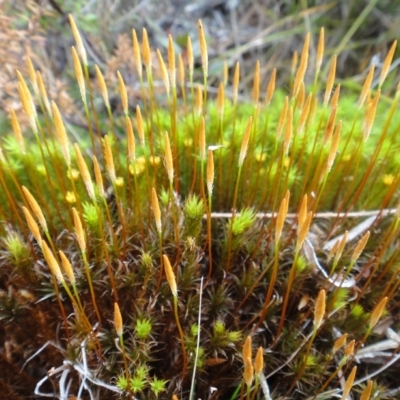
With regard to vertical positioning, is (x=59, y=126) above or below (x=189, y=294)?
above

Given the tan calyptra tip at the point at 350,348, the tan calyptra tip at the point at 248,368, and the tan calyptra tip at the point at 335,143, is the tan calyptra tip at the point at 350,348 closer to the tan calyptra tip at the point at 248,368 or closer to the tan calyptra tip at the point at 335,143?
the tan calyptra tip at the point at 248,368

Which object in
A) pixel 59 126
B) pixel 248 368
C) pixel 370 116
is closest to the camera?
pixel 248 368

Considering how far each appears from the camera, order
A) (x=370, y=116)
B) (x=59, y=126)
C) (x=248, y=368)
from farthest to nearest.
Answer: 1. (x=370, y=116)
2. (x=59, y=126)
3. (x=248, y=368)

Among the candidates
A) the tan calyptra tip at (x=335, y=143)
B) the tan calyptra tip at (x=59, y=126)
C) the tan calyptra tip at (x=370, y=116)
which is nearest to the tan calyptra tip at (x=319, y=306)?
the tan calyptra tip at (x=335, y=143)

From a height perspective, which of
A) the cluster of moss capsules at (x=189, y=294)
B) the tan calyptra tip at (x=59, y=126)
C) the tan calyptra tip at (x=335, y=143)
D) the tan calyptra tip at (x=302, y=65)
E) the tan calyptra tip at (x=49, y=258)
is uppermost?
the tan calyptra tip at (x=302, y=65)

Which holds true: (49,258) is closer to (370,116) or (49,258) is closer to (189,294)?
(189,294)

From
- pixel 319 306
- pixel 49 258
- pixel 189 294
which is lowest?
pixel 189 294

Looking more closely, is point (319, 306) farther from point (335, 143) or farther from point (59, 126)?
point (59, 126)

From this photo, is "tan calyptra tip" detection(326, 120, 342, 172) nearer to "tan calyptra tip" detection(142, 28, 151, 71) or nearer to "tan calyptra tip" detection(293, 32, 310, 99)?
"tan calyptra tip" detection(293, 32, 310, 99)

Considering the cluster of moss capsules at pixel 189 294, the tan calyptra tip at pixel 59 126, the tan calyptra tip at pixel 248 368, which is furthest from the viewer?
the cluster of moss capsules at pixel 189 294

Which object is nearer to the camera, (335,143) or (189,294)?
(335,143)

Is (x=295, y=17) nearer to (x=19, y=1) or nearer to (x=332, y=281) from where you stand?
(x=19, y=1)

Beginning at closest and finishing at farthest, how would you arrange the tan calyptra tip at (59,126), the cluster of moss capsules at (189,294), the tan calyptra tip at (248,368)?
the tan calyptra tip at (248,368) < the tan calyptra tip at (59,126) < the cluster of moss capsules at (189,294)

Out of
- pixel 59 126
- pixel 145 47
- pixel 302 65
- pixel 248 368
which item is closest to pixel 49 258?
pixel 59 126
